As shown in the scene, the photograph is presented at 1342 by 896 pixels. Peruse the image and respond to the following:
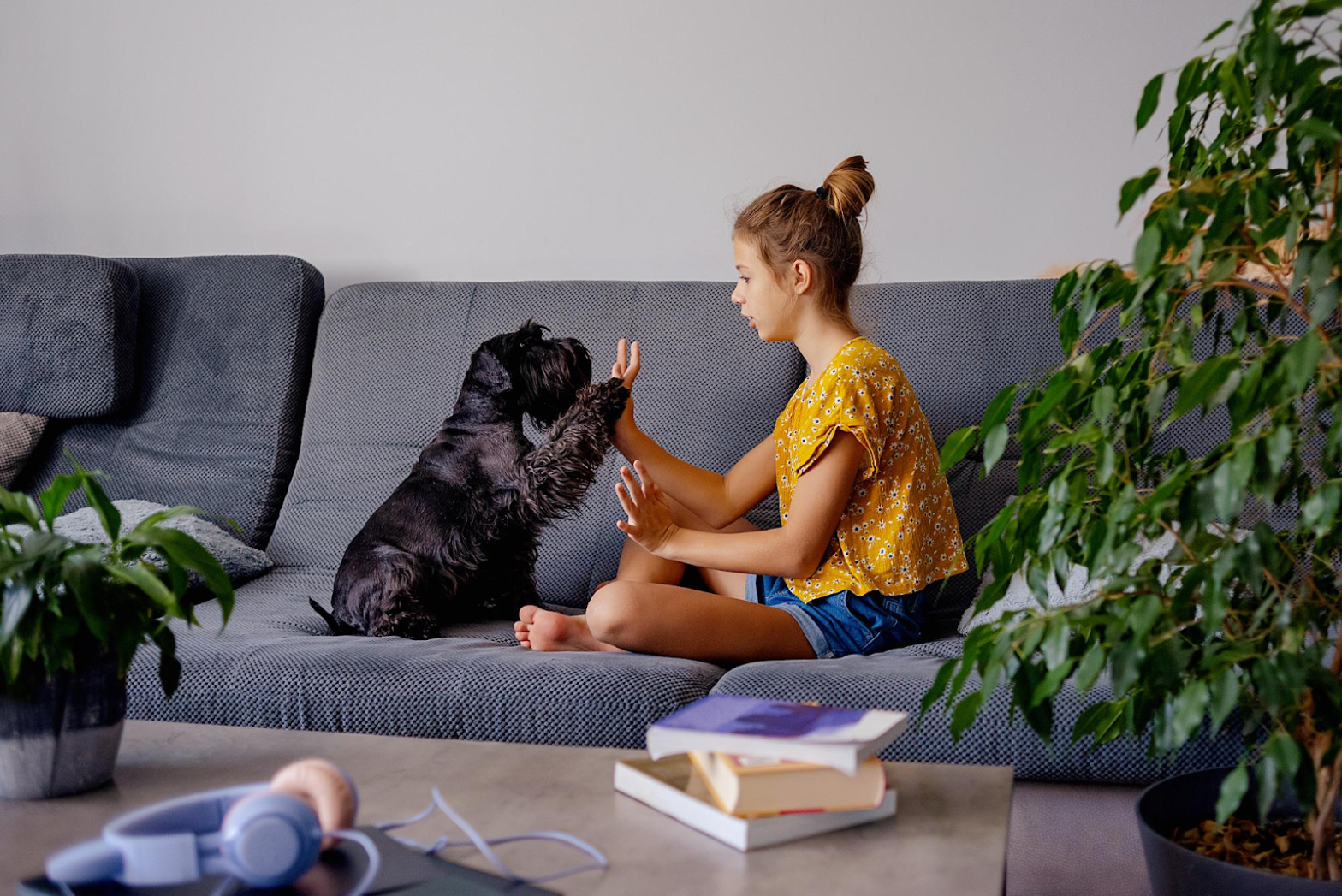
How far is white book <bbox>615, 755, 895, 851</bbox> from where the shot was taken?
0.90 metres

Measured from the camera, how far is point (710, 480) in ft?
6.90

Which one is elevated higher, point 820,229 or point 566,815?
point 820,229

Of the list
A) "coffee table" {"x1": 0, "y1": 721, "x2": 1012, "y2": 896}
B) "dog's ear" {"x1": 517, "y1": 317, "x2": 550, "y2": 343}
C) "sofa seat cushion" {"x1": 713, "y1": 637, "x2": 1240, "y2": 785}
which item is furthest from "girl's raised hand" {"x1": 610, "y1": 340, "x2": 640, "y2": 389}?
"coffee table" {"x1": 0, "y1": 721, "x2": 1012, "y2": 896}

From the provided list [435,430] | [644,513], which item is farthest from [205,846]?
[435,430]

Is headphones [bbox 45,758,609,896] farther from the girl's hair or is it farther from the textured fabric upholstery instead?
the girl's hair

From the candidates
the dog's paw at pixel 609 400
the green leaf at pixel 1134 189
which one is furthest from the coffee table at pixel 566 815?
the dog's paw at pixel 609 400

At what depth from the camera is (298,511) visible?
7.79 feet

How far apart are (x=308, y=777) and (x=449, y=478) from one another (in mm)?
1126

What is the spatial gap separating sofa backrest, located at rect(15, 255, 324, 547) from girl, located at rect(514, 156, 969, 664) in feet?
2.93

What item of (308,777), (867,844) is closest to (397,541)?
(308,777)

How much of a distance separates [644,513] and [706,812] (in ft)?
2.96

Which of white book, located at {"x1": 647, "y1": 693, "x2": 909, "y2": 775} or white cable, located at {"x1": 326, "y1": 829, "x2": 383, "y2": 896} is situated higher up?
white book, located at {"x1": 647, "y1": 693, "x2": 909, "y2": 775}

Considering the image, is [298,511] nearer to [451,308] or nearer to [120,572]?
[451,308]

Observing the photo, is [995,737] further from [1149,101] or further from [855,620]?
[1149,101]
